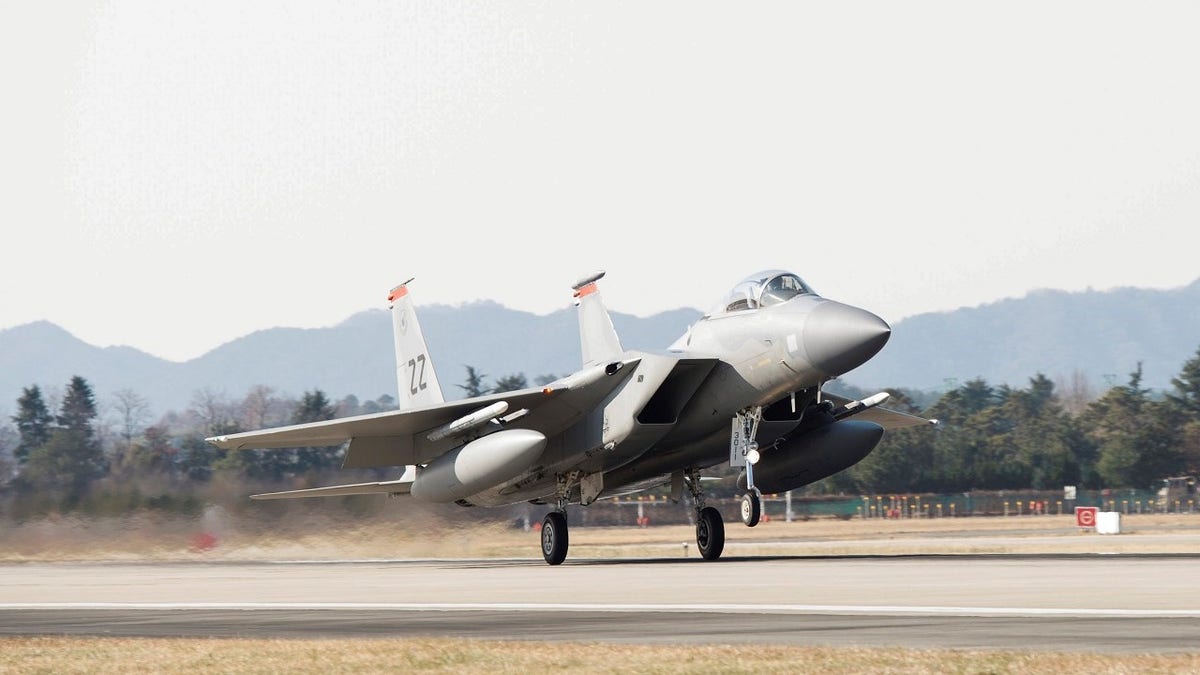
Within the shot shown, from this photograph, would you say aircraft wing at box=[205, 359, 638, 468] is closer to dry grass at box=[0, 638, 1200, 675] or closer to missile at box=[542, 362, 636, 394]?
missile at box=[542, 362, 636, 394]

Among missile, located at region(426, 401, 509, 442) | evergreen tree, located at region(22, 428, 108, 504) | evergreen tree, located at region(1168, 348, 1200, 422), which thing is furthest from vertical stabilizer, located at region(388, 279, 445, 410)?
evergreen tree, located at region(1168, 348, 1200, 422)

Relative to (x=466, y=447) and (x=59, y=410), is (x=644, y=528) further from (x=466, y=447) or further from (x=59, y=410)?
(x=59, y=410)

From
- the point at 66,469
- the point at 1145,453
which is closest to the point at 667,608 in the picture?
the point at 66,469

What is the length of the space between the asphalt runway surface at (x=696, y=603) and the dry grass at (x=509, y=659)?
21.3 inches

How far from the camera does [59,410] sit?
302 ft

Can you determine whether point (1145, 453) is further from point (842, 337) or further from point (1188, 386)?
point (842, 337)

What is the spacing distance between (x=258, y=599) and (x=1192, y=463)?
6533cm

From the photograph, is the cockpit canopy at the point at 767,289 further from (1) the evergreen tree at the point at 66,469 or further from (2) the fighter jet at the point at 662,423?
(1) the evergreen tree at the point at 66,469

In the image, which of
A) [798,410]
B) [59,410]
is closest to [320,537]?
[798,410]

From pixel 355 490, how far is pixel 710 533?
6834 millimetres

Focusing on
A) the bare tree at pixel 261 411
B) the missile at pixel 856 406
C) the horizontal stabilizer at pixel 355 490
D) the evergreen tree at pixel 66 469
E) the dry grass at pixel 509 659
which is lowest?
the dry grass at pixel 509 659

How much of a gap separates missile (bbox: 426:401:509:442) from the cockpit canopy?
3.75 meters

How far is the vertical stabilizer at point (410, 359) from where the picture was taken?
89.7 feet

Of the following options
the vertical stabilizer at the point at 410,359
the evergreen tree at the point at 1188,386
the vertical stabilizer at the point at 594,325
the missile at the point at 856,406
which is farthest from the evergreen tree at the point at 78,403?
the missile at the point at 856,406
